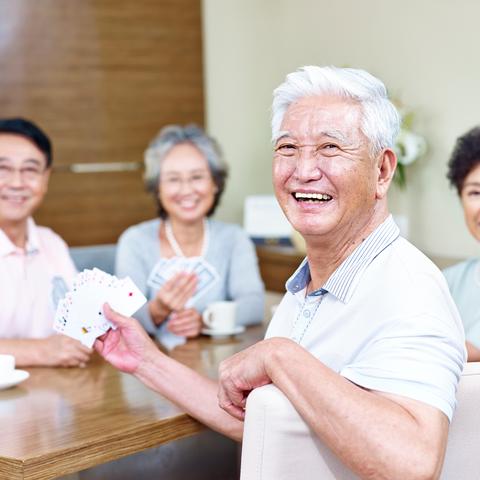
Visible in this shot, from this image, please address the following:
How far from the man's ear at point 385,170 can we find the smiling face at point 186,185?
1654mm

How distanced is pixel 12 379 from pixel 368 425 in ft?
3.67

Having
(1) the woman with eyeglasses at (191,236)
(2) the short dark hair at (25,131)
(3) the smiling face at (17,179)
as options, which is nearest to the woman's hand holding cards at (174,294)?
(1) the woman with eyeglasses at (191,236)

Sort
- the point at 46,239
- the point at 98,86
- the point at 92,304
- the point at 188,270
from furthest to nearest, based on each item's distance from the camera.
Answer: the point at 98,86 < the point at 188,270 < the point at 46,239 < the point at 92,304

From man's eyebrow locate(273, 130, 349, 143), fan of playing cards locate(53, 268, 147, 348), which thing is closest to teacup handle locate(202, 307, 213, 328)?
fan of playing cards locate(53, 268, 147, 348)

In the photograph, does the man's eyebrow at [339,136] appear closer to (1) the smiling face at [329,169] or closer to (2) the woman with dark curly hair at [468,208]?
(1) the smiling face at [329,169]

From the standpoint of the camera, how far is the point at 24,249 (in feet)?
9.82

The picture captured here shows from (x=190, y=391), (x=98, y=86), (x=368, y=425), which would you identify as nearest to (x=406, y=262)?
(x=368, y=425)

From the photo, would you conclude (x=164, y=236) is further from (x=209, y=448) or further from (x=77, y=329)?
(x=77, y=329)

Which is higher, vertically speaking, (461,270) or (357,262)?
(357,262)

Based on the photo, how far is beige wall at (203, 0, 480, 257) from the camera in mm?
4215

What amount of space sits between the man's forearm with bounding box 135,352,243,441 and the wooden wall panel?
8.86 ft

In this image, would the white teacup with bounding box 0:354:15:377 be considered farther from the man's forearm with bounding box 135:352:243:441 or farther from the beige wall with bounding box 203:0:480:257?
the beige wall with bounding box 203:0:480:257

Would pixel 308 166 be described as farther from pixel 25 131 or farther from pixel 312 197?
pixel 25 131

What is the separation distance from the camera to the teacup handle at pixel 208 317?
2934 mm
